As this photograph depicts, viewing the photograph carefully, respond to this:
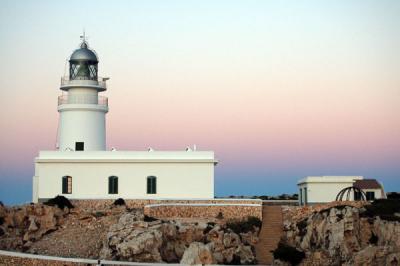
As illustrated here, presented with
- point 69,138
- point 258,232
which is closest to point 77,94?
point 69,138

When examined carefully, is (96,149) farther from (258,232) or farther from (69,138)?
(258,232)

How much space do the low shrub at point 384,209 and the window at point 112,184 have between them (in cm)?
1150

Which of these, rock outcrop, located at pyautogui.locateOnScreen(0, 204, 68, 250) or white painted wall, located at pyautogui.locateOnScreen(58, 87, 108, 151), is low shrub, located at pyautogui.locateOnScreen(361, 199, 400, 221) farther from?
white painted wall, located at pyautogui.locateOnScreen(58, 87, 108, 151)

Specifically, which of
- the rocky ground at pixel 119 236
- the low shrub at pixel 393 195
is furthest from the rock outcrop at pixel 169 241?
the low shrub at pixel 393 195

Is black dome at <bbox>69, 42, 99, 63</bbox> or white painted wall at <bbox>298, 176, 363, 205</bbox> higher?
black dome at <bbox>69, 42, 99, 63</bbox>

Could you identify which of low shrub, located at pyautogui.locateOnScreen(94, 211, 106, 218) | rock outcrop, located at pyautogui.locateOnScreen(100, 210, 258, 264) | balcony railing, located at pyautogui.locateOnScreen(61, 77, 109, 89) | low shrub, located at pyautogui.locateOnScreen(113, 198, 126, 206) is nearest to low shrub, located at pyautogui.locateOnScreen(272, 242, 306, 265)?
rock outcrop, located at pyautogui.locateOnScreen(100, 210, 258, 264)

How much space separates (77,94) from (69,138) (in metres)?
2.23

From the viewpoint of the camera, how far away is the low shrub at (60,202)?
36938mm

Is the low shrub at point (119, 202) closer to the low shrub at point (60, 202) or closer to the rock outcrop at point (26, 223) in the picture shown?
the low shrub at point (60, 202)

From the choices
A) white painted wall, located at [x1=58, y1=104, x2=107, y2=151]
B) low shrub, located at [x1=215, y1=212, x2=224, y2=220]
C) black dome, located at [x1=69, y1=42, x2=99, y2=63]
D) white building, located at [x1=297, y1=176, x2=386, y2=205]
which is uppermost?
black dome, located at [x1=69, y1=42, x2=99, y2=63]

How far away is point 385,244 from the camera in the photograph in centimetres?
3266

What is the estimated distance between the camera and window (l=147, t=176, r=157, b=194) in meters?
39.5

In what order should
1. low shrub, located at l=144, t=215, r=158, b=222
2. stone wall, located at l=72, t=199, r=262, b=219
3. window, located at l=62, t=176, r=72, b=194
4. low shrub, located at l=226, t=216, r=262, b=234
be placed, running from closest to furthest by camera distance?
1. low shrub, located at l=144, t=215, r=158, b=222
2. low shrub, located at l=226, t=216, r=262, b=234
3. stone wall, located at l=72, t=199, r=262, b=219
4. window, located at l=62, t=176, r=72, b=194

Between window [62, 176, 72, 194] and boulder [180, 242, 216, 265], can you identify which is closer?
boulder [180, 242, 216, 265]
